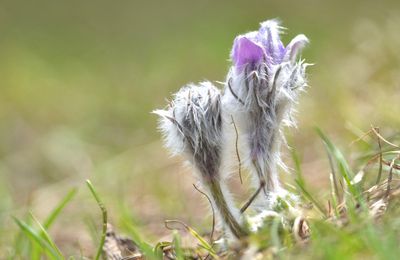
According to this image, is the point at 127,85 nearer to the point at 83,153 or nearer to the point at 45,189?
the point at 83,153

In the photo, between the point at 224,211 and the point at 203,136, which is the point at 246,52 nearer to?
the point at 203,136

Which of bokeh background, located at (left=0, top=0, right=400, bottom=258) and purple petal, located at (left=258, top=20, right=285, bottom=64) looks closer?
purple petal, located at (left=258, top=20, right=285, bottom=64)

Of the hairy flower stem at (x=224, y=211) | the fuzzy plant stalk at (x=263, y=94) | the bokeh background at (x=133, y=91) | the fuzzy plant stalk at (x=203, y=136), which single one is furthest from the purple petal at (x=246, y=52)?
the bokeh background at (x=133, y=91)

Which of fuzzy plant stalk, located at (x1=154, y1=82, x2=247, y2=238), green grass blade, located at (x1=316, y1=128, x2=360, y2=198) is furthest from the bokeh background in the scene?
fuzzy plant stalk, located at (x1=154, y1=82, x2=247, y2=238)

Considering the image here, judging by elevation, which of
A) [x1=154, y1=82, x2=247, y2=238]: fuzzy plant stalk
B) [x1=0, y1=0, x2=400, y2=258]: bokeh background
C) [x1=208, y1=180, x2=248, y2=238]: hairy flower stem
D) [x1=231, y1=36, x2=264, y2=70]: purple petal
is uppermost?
[x1=0, y1=0, x2=400, y2=258]: bokeh background

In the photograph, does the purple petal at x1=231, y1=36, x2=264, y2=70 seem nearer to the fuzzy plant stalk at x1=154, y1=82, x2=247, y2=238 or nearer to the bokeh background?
the fuzzy plant stalk at x1=154, y1=82, x2=247, y2=238

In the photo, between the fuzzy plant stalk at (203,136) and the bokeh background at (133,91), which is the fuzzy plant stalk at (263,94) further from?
the bokeh background at (133,91)

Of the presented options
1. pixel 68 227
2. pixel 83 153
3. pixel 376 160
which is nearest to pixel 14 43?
pixel 83 153
